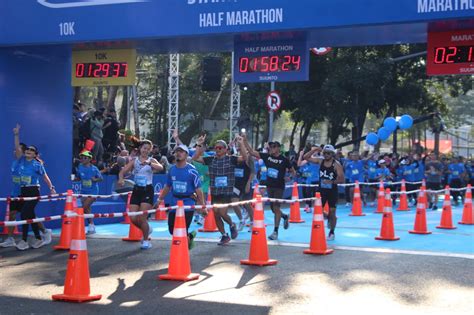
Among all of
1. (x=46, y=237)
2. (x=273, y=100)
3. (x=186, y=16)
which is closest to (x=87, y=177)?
(x=46, y=237)

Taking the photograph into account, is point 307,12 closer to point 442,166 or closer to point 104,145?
point 104,145

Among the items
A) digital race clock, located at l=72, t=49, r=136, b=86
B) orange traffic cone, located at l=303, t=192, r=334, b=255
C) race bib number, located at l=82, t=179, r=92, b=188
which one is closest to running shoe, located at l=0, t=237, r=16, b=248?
race bib number, located at l=82, t=179, r=92, b=188

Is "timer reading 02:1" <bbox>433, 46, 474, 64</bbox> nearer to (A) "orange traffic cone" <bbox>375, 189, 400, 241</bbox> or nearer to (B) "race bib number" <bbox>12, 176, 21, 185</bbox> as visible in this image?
(A) "orange traffic cone" <bbox>375, 189, 400, 241</bbox>

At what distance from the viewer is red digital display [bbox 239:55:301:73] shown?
13.9 meters

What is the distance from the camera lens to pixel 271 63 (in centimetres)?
1413

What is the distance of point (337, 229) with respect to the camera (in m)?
16.8

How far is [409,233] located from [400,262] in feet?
14.1

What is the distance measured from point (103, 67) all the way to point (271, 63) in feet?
11.1

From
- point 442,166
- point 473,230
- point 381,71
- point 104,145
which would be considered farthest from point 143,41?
point 381,71

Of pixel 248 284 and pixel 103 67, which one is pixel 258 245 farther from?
pixel 103 67

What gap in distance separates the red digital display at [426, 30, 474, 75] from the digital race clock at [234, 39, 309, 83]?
2.31 meters

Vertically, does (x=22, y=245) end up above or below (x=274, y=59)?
below

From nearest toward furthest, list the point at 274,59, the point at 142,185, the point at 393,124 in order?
the point at 142,185
the point at 274,59
the point at 393,124

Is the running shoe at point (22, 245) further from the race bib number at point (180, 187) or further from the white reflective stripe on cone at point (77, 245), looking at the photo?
the white reflective stripe on cone at point (77, 245)
